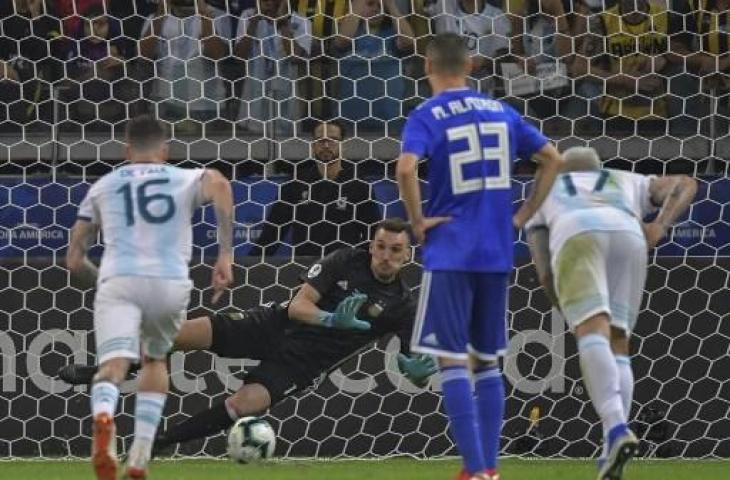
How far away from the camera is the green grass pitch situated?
10.2m

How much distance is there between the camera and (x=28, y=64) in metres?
12.9

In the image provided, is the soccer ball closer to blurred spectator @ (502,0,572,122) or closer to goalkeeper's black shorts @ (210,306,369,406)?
goalkeeper's black shorts @ (210,306,369,406)

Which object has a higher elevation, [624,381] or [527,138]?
[527,138]

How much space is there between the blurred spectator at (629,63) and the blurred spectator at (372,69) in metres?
1.25

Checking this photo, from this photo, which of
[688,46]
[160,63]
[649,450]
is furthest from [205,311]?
[688,46]

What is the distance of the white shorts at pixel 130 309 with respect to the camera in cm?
862

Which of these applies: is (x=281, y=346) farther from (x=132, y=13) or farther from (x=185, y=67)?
(x=132, y=13)

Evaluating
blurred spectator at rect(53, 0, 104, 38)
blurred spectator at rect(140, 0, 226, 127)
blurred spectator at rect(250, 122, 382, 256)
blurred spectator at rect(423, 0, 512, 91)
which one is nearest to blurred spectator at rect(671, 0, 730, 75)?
blurred spectator at rect(423, 0, 512, 91)

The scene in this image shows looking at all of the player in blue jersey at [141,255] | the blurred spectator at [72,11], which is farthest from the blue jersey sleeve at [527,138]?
the blurred spectator at [72,11]

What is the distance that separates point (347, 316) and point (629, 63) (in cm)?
310

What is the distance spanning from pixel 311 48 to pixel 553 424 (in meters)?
2.94

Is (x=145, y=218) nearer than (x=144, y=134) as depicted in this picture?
Yes

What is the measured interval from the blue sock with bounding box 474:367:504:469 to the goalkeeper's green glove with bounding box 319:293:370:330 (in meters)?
2.43

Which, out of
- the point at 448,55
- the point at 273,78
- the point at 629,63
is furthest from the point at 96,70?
the point at 448,55
